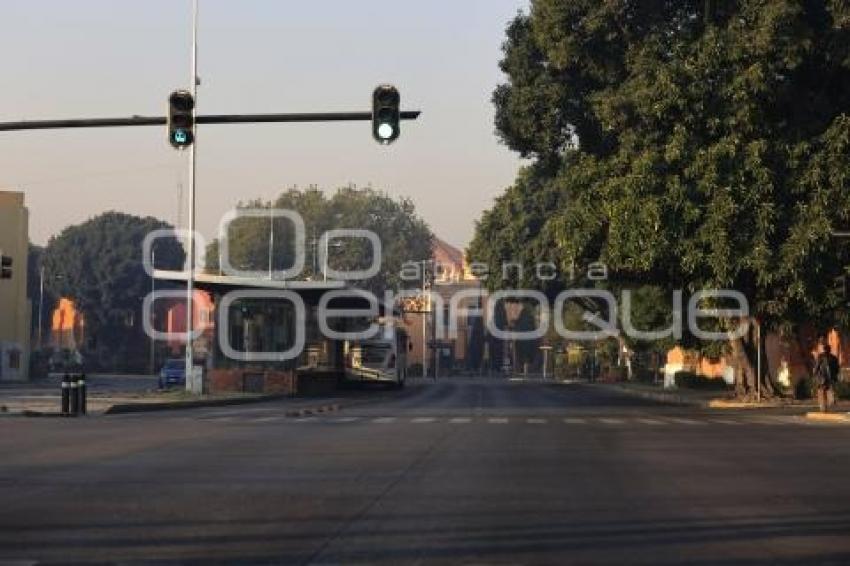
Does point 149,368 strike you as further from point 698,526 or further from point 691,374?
point 698,526

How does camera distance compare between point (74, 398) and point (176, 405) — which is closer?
point (74, 398)

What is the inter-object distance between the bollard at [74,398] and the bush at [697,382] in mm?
36819

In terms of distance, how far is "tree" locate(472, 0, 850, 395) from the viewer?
117ft

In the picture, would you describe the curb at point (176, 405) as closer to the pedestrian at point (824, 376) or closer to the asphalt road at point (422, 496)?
the asphalt road at point (422, 496)

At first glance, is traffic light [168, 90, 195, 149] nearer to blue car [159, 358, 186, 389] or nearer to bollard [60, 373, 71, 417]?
bollard [60, 373, 71, 417]

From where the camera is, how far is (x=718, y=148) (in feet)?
116

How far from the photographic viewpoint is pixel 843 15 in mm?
34938

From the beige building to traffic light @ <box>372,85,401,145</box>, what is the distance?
5526cm

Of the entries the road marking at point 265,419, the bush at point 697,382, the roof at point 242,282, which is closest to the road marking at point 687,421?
the road marking at point 265,419

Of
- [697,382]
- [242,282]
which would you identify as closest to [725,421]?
[242,282]

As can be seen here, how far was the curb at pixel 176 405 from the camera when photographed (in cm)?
3541

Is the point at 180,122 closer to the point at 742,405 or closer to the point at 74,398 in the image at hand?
the point at 74,398

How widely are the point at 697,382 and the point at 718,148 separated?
3036cm

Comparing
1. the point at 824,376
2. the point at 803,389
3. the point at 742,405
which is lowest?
the point at 742,405
